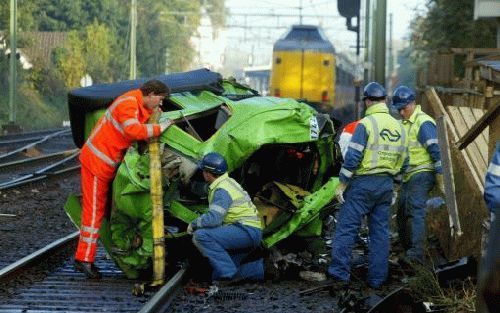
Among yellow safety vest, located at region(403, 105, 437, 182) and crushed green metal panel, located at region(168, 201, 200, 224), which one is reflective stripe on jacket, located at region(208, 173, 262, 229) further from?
yellow safety vest, located at region(403, 105, 437, 182)

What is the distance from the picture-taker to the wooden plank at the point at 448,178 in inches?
384

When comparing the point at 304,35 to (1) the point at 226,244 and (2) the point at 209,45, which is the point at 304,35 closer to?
(1) the point at 226,244

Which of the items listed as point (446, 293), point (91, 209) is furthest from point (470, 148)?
point (91, 209)

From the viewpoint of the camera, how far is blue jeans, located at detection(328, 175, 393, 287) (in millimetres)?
9242

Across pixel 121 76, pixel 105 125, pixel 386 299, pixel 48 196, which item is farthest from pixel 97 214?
pixel 121 76

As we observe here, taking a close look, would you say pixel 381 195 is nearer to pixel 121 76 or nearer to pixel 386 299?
pixel 386 299

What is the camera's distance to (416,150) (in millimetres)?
10258

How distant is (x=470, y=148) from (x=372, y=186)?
2.42 meters

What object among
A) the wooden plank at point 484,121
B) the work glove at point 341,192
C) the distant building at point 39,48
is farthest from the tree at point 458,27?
the wooden plank at point 484,121

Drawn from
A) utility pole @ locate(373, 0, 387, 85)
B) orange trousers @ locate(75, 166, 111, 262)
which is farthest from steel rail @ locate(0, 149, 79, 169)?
orange trousers @ locate(75, 166, 111, 262)

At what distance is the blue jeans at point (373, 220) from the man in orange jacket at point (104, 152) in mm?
1802

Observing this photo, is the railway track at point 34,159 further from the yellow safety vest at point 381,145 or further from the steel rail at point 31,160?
the yellow safety vest at point 381,145

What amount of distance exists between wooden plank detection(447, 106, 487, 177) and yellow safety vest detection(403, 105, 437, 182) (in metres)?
0.68

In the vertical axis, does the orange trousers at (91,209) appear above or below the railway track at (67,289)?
above
